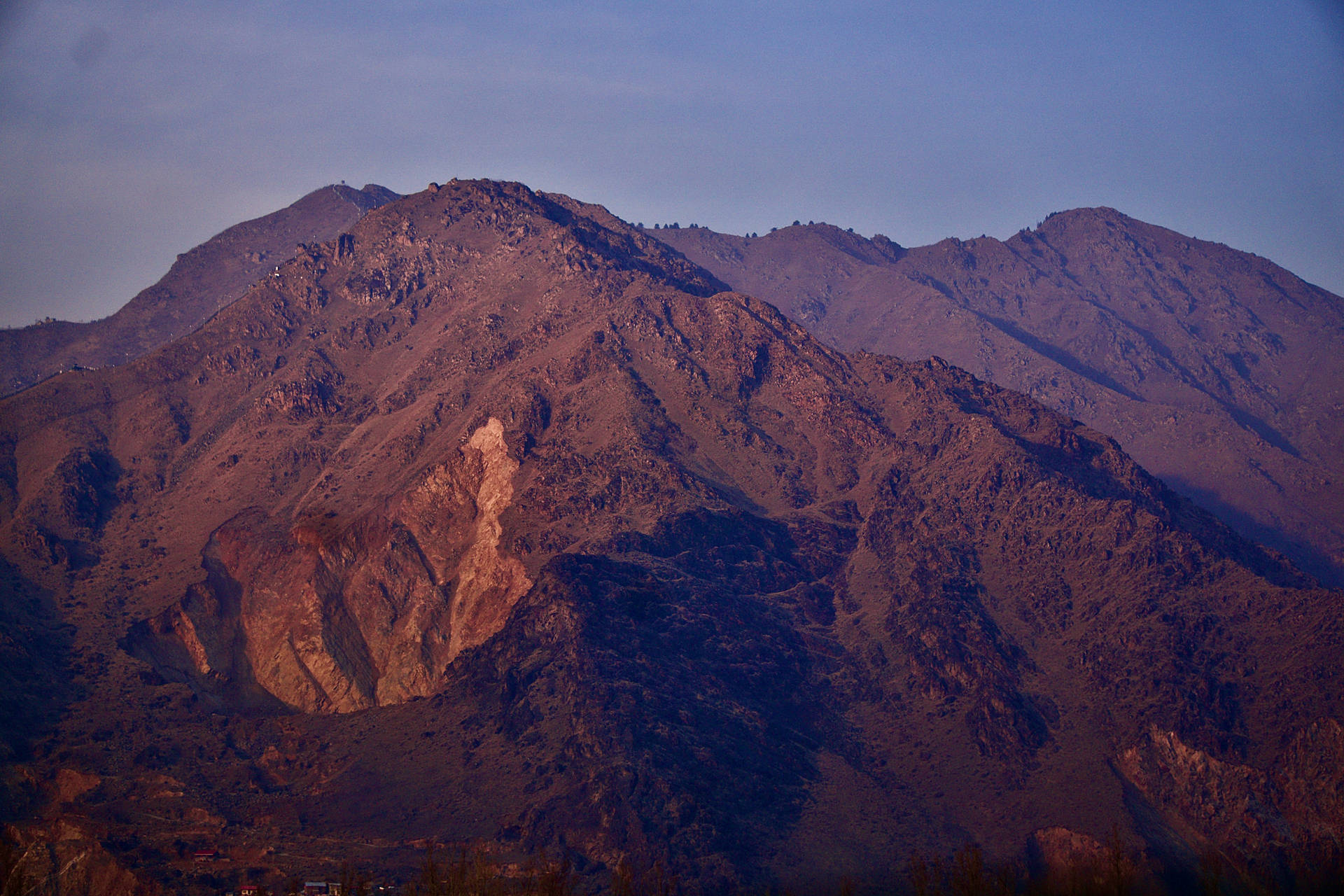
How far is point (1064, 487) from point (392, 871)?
11022 centimetres

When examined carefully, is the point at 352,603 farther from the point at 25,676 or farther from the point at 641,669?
the point at 641,669

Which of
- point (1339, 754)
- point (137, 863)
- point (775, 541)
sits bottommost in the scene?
point (137, 863)

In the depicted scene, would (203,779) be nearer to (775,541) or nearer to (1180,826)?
(775,541)

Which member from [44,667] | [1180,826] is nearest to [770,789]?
[1180,826]

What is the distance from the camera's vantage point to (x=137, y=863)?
401ft

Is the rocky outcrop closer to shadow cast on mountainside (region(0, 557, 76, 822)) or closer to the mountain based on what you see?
the mountain

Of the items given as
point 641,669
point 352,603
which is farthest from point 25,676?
point 641,669

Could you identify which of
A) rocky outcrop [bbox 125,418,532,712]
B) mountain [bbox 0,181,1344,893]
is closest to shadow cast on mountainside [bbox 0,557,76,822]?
mountain [bbox 0,181,1344,893]

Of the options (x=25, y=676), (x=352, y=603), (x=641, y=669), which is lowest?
(x=25, y=676)

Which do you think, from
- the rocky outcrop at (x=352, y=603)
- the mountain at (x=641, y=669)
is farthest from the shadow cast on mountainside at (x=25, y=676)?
the rocky outcrop at (x=352, y=603)

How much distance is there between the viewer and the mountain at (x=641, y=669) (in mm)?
135250

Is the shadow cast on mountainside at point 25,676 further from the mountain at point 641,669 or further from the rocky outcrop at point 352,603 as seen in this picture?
the rocky outcrop at point 352,603

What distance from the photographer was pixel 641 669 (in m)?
155

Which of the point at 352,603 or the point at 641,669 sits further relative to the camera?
the point at 352,603
